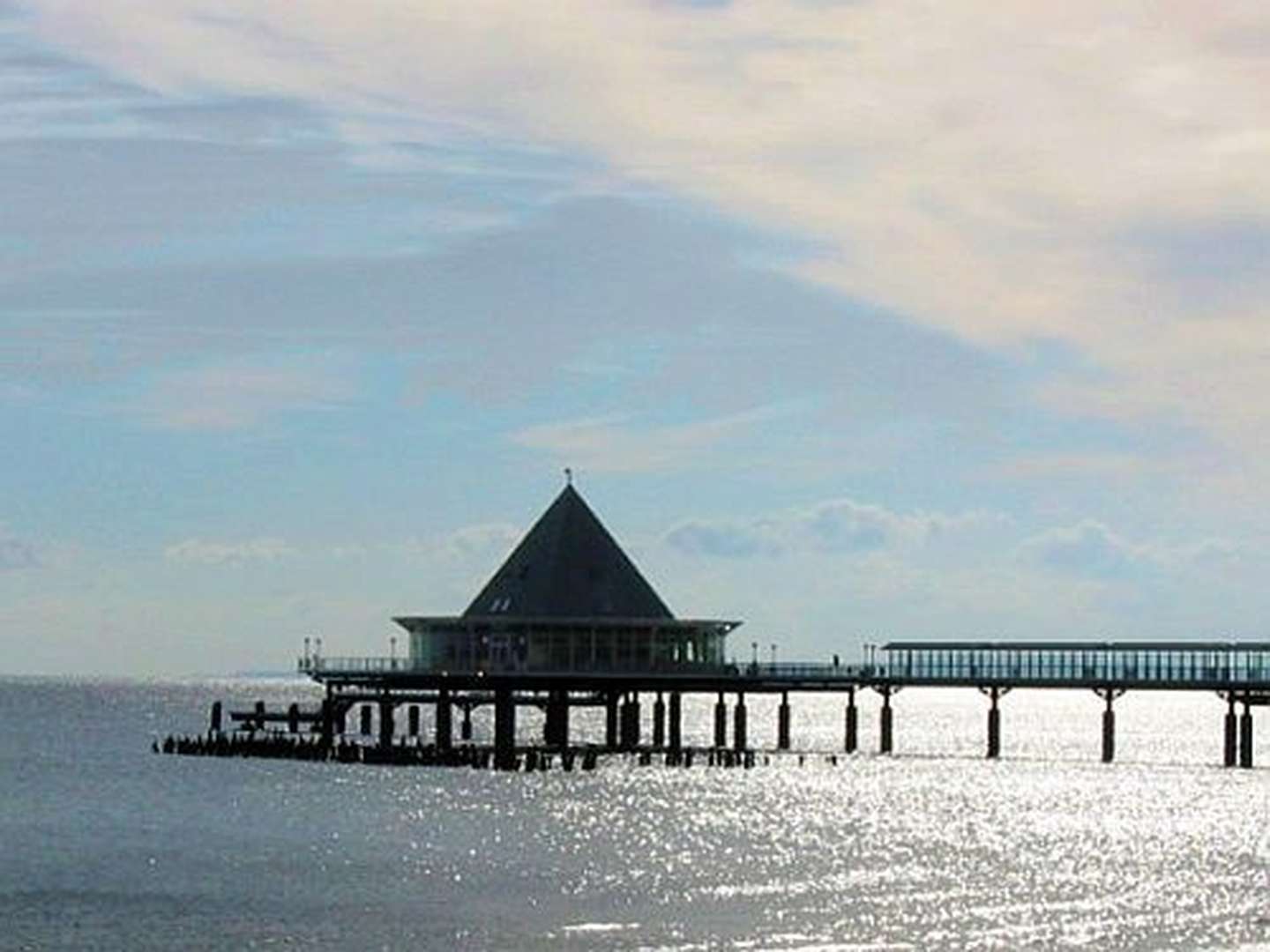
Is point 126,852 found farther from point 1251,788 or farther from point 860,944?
point 1251,788

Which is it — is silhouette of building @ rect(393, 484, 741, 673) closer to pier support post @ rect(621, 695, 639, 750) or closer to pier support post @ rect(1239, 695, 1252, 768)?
pier support post @ rect(621, 695, 639, 750)

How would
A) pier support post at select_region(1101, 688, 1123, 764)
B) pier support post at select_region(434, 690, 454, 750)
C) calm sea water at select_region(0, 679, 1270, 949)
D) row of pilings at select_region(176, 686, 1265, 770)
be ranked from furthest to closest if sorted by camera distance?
pier support post at select_region(1101, 688, 1123, 764)
pier support post at select_region(434, 690, 454, 750)
row of pilings at select_region(176, 686, 1265, 770)
calm sea water at select_region(0, 679, 1270, 949)

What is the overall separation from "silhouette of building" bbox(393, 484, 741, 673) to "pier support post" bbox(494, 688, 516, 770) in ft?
4.93

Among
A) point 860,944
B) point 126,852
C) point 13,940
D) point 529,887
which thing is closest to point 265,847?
point 126,852

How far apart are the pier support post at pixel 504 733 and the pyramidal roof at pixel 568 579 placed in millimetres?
4160

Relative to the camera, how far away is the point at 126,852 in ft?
318

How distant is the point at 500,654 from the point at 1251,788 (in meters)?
36.8

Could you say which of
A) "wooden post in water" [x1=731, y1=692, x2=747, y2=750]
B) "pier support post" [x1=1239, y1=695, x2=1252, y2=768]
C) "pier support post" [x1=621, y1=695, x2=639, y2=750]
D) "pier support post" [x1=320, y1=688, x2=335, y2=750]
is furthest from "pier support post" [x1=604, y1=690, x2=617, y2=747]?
"pier support post" [x1=1239, y1=695, x2=1252, y2=768]

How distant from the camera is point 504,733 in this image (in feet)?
454

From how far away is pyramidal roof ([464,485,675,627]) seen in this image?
144 meters

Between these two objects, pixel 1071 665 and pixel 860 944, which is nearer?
pixel 860 944

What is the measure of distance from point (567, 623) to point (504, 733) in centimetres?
675

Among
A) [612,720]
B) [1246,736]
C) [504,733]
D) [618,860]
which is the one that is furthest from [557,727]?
[618,860]

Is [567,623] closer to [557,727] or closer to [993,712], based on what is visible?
[557,727]
